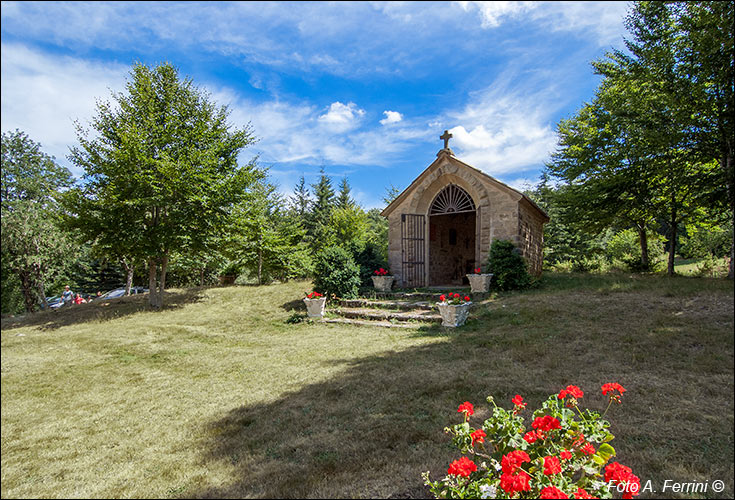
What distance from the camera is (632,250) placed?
1847 centimetres

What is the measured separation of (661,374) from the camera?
3.91 meters

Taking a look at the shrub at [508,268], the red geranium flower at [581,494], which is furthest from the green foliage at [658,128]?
the shrub at [508,268]

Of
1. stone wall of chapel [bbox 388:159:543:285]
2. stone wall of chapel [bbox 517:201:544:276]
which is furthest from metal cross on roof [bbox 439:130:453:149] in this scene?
stone wall of chapel [bbox 517:201:544:276]

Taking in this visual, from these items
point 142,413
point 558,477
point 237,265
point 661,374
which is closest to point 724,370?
point 661,374

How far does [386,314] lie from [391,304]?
838 millimetres

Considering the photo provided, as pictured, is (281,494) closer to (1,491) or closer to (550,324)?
(1,491)

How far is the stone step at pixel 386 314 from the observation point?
8.08m

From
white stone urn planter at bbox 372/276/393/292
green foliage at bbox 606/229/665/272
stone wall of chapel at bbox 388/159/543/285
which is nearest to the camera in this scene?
stone wall of chapel at bbox 388/159/543/285

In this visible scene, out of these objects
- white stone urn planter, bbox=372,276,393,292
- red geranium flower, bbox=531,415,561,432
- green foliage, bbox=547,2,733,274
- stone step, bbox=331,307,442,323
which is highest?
green foliage, bbox=547,2,733,274

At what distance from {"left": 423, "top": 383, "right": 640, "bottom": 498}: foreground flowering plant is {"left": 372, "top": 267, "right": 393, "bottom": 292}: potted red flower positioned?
352 inches

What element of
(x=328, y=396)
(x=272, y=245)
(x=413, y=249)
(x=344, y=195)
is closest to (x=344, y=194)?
(x=344, y=195)

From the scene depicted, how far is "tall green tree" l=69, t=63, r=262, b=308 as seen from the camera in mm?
9492

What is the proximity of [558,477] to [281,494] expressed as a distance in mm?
1686

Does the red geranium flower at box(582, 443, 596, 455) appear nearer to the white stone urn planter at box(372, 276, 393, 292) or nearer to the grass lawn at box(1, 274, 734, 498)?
the grass lawn at box(1, 274, 734, 498)
